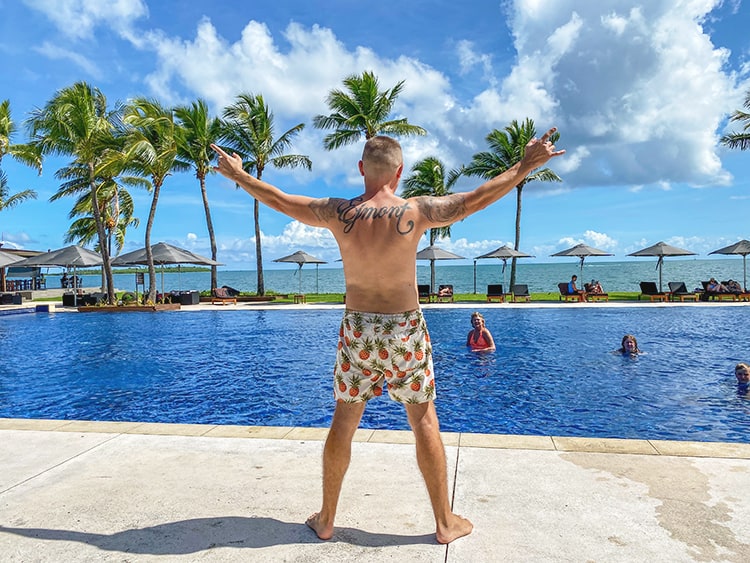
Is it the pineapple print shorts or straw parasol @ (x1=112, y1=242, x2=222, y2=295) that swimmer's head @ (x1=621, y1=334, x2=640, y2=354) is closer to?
the pineapple print shorts

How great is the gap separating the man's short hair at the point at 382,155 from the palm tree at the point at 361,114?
2433 centimetres

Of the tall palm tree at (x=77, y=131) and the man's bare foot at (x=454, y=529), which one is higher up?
the tall palm tree at (x=77, y=131)

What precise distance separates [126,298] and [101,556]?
23.5 metres

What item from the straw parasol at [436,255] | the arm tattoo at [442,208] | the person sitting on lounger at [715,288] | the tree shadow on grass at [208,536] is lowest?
the tree shadow on grass at [208,536]

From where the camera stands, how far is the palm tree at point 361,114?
26.2m

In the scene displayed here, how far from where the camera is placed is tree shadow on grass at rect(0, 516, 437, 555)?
8.45 feet

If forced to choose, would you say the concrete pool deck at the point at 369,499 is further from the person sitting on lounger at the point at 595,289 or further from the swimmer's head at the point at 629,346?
the person sitting on lounger at the point at 595,289

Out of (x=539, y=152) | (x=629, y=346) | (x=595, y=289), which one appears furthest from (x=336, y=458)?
(x=595, y=289)

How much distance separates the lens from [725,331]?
14.0m

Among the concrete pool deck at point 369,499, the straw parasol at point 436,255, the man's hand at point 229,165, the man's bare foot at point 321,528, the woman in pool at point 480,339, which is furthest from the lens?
the straw parasol at point 436,255

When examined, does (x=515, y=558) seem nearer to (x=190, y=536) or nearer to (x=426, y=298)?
(x=190, y=536)

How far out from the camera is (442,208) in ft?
8.89

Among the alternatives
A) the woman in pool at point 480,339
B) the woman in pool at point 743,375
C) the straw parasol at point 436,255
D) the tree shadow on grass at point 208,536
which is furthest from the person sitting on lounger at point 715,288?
the tree shadow on grass at point 208,536

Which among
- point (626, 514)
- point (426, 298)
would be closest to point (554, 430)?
point (626, 514)
